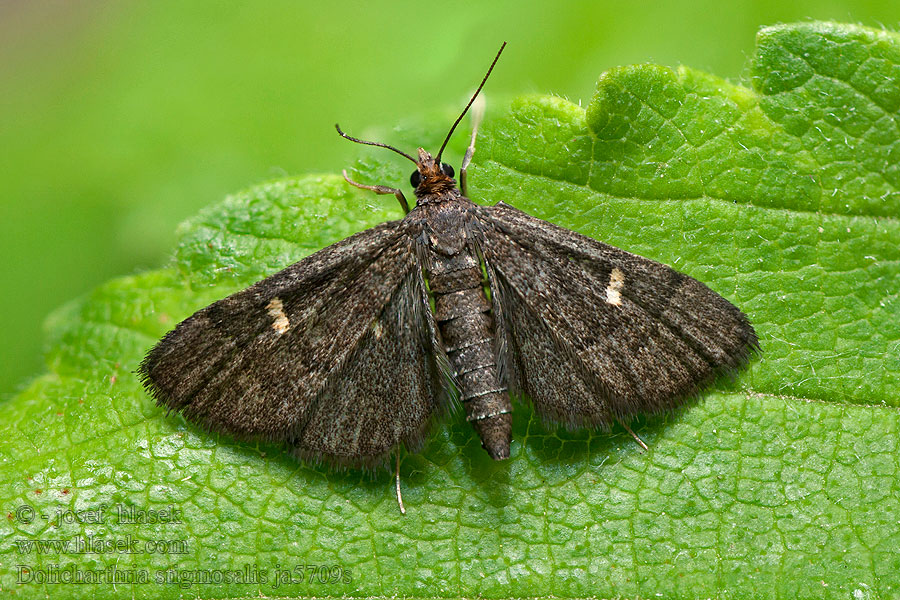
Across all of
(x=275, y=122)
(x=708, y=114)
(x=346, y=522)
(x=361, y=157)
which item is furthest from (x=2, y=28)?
(x=708, y=114)

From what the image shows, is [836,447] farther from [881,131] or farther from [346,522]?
[346,522]

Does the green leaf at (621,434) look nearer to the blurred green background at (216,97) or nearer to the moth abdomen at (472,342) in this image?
the moth abdomen at (472,342)

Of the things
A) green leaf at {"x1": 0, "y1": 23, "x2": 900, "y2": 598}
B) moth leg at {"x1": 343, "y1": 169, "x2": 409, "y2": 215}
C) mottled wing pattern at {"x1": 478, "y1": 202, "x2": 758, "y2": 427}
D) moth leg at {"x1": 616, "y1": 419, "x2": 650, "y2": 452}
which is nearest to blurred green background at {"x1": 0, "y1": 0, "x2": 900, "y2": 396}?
moth leg at {"x1": 343, "y1": 169, "x2": 409, "y2": 215}

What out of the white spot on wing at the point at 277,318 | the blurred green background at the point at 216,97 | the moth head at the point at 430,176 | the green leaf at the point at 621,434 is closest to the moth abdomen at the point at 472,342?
the green leaf at the point at 621,434

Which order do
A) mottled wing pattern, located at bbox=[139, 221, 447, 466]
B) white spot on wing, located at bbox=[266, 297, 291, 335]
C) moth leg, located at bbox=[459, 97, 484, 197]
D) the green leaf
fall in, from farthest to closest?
moth leg, located at bbox=[459, 97, 484, 197] → white spot on wing, located at bbox=[266, 297, 291, 335] → mottled wing pattern, located at bbox=[139, 221, 447, 466] → the green leaf

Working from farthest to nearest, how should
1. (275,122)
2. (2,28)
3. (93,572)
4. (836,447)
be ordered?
(2,28)
(275,122)
(836,447)
(93,572)

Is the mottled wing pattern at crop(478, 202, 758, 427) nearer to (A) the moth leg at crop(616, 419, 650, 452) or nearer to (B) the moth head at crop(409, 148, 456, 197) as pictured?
(A) the moth leg at crop(616, 419, 650, 452)

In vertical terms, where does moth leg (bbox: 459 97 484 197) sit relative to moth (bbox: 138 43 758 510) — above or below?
above
